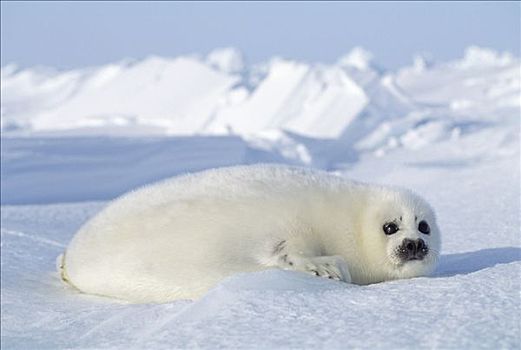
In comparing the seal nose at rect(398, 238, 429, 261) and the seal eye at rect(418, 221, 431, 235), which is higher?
the seal eye at rect(418, 221, 431, 235)

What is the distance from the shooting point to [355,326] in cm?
175

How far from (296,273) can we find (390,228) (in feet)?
1.94

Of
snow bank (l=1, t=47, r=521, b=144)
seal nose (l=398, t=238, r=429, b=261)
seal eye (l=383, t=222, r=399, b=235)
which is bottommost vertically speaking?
seal nose (l=398, t=238, r=429, b=261)

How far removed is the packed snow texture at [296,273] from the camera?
1.77 meters

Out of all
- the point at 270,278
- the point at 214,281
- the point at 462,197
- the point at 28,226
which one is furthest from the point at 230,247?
the point at 462,197

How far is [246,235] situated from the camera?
8.71 feet

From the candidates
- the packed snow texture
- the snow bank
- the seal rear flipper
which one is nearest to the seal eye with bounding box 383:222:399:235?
the packed snow texture

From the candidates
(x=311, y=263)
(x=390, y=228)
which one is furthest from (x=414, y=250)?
(x=311, y=263)

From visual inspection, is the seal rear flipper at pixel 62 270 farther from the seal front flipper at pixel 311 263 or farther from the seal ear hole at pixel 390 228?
the seal ear hole at pixel 390 228

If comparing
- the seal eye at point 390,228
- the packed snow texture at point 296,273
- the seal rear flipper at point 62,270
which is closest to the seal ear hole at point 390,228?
the seal eye at point 390,228

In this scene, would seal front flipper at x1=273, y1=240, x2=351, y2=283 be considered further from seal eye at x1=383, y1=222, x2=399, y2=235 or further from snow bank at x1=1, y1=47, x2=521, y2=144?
snow bank at x1=1, y1=47, x2=521, y2=144

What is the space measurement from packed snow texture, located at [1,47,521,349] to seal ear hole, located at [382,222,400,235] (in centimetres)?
21

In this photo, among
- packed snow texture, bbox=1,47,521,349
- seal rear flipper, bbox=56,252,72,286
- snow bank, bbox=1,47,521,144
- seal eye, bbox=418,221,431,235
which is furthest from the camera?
snow bank, bbox=1,47,521,144

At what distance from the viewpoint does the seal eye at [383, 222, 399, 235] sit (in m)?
2.82
